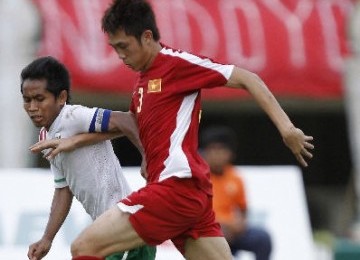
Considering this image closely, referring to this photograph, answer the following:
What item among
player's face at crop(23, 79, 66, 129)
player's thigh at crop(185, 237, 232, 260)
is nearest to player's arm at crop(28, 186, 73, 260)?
player's face at crop(23, 79, 66, 129)

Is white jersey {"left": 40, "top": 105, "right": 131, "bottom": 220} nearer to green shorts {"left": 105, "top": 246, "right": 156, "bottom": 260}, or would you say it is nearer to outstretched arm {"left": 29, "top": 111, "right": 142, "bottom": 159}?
outstretched arm {"left": 29, "top": 111, "right": 142, "bottom": 159}

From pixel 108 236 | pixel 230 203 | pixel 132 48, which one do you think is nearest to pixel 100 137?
pixel 132 48

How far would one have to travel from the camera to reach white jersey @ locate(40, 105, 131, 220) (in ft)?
25.1

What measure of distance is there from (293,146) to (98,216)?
3.98 feet

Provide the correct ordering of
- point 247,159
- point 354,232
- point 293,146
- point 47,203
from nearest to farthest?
point 293,146 → point 47,203 → point 354,232 → point 247,159

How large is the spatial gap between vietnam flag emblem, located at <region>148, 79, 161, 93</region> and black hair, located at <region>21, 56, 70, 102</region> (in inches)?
19.7

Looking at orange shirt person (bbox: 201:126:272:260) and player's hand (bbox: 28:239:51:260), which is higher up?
player's hand (bbox: 28:239:51:260)

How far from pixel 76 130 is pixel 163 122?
0.52 meters

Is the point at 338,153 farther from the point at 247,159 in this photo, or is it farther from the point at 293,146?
the point at 293,146

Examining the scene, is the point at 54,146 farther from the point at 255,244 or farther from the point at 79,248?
the point at 255,244

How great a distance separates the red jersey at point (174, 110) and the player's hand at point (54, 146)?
0.39 metres

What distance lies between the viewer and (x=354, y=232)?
16781 mm

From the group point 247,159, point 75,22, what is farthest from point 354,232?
point 247,159

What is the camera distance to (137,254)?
307 inches
